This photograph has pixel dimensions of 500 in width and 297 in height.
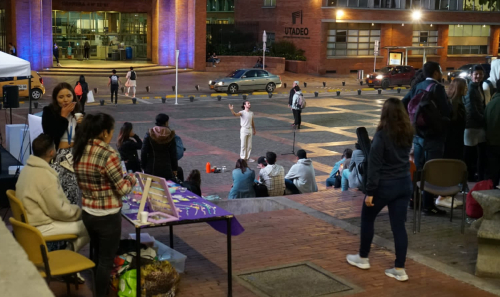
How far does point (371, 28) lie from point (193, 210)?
4508 cm

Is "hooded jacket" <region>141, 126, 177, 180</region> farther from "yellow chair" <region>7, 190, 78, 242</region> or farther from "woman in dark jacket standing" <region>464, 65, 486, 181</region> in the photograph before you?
"woman in dark jacket standing" <region>464, 65, 486, 181</region>

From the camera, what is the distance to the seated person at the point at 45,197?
6.41 m

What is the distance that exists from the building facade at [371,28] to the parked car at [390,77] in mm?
6986

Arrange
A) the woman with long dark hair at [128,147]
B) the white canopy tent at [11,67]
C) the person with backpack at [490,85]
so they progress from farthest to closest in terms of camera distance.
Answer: the white canopy tent at [11,67], the person with backpack at [490,85], the woman with long dark hair at [128,147]

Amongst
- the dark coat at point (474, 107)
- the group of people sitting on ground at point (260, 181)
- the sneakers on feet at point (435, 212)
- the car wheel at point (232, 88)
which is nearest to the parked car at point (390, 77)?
the car wheel at point (232, 88)

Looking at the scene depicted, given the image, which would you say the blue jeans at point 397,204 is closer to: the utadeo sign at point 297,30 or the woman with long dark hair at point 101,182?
the woman with long dark hair at point 101,182

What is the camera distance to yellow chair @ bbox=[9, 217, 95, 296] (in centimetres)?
573

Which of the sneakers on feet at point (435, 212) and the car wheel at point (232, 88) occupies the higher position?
the car wheel at point (232, 88)

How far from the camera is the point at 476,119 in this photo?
1060 cm

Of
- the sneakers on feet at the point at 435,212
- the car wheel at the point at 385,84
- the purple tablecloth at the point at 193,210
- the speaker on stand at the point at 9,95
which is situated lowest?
the sneakers on feet at the point at 435,212

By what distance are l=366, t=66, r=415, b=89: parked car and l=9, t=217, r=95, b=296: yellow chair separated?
116 feet

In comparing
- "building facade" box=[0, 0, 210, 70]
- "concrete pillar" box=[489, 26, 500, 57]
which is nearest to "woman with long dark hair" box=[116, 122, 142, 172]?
"building facade" box=[0, 0, 210, 70]

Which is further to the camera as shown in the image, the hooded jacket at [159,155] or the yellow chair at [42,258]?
the hooded jacket at [159,155]

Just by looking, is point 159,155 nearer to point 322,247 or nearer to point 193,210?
→ point 322,247
